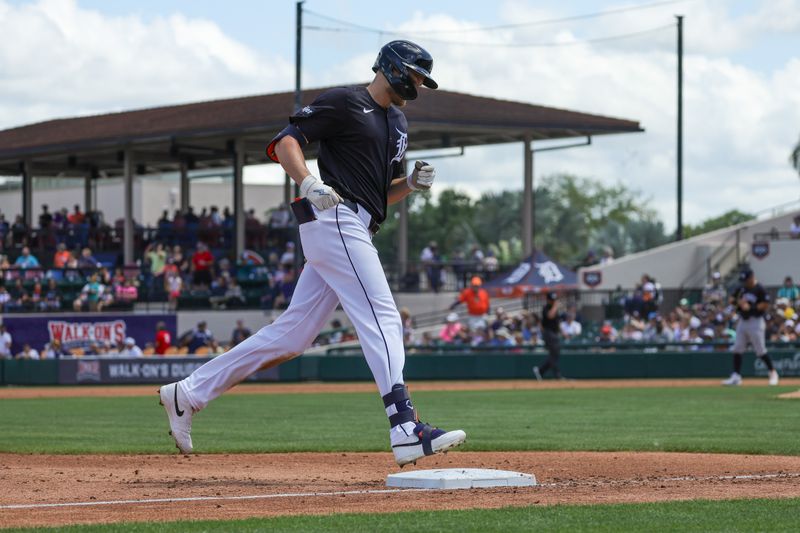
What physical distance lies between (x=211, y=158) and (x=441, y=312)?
12.2 meters

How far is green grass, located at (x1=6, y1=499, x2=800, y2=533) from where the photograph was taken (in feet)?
18.7

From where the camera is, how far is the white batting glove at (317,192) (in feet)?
23.2

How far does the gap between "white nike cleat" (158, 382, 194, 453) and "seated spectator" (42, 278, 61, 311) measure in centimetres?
2658

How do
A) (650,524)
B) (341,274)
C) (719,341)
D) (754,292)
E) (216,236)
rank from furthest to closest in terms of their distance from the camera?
1. (216,236)
2. (719,341)
3. (754,292)
4. (341,274)
5. (650,524)

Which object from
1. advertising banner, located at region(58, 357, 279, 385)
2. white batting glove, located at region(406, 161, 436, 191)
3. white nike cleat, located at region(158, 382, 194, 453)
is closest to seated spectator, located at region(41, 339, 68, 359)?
advertising banner, located at region(58, 357, 279, 385)

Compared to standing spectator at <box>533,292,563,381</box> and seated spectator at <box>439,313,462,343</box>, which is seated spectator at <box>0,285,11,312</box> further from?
standing spectator at <box>533,292,563,381</box>

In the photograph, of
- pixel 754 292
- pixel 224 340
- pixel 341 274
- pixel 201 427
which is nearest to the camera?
pixel 341 274

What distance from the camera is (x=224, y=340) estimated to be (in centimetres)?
3356

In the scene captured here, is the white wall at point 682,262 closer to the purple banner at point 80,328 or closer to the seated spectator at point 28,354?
the purple banner at point 80,328

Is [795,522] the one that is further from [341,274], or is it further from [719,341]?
[719,341]

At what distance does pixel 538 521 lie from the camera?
5914mm

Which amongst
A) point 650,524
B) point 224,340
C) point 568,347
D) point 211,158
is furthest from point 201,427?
point 211,158

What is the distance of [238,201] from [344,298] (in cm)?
3010

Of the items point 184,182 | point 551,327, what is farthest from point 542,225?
point 551,327
